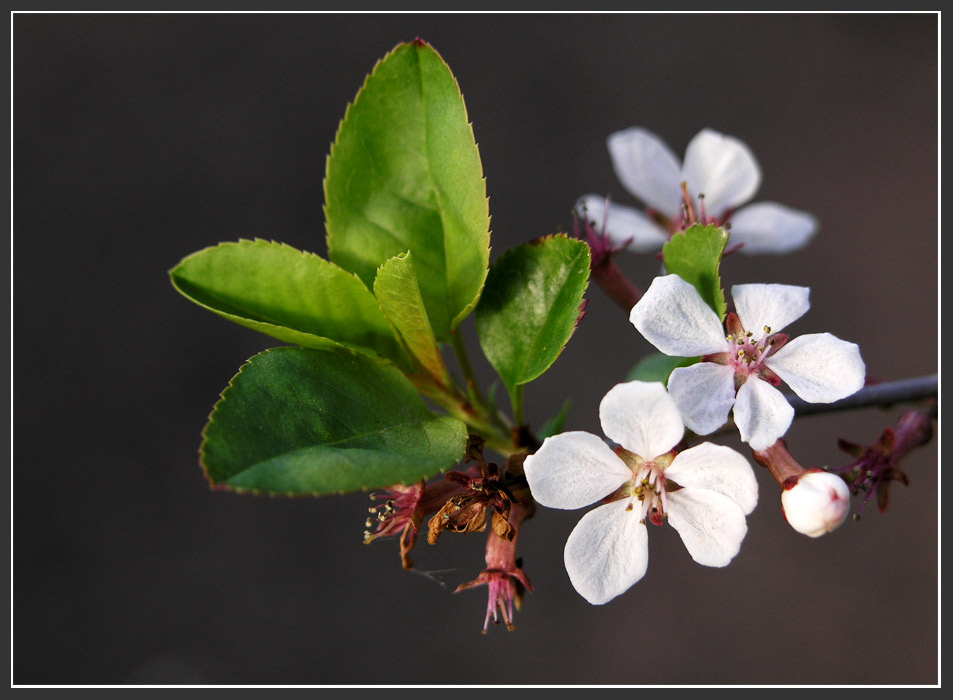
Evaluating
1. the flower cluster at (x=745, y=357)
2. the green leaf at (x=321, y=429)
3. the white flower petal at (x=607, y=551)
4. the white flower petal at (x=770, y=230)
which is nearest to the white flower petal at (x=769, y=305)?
the flower cluster at (x=745, y=357)

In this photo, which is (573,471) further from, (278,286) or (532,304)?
(278,286)

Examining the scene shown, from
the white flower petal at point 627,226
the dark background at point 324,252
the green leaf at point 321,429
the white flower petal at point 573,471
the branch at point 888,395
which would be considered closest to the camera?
the green leaf at point 321,429

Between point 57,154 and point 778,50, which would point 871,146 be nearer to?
point 778,50

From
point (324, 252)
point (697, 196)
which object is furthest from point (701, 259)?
point (324, 252)

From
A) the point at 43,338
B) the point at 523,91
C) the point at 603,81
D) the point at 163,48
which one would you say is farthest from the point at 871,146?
the point at 43,338

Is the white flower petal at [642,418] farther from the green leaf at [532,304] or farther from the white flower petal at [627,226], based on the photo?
the white flower petal at [627,226]

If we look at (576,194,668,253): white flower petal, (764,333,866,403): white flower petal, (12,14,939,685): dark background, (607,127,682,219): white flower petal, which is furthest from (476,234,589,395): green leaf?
(12,14,939,685): dark background
